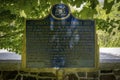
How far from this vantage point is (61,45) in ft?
21.3

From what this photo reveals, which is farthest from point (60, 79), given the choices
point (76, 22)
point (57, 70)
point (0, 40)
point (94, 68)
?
point (0, 40)

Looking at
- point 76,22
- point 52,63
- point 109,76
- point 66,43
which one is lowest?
point 109,76

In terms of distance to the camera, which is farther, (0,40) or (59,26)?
(0,40)

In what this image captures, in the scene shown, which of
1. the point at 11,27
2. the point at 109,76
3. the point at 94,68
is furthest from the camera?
the point at 109,76

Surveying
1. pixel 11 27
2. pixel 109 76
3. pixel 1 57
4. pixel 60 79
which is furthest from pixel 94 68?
pixel 1 57

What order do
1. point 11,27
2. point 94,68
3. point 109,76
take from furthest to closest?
point 109,76 < point 11,27 < point 94,68

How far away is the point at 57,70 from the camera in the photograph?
6520mm

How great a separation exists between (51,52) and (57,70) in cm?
38

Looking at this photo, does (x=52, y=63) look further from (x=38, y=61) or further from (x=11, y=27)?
(x=11, y=27)

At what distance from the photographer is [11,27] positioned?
23.0 feet

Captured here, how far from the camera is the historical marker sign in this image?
6.49 metres

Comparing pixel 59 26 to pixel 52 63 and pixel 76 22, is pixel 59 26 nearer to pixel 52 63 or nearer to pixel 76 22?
pixel 76 22

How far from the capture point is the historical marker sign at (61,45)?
21.3 ft

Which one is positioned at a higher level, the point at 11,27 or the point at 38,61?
the point at 11,27
